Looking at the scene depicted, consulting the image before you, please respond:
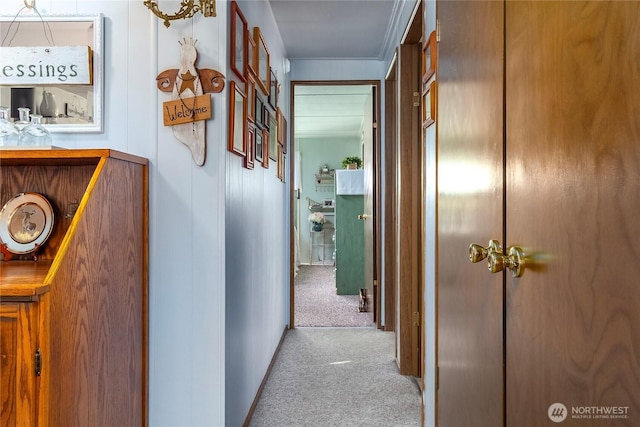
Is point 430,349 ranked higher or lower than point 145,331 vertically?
lower

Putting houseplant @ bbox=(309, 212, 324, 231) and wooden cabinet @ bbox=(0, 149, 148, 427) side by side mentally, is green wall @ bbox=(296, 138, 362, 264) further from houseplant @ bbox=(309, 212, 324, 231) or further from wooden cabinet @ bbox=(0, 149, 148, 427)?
wooden cabinet @ bbox=(0, 149, 148, 427)

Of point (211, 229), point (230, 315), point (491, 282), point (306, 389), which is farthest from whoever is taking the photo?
point (306, 389)

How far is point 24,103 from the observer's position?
1.58 m

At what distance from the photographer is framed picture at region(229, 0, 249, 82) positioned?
64.8 inches

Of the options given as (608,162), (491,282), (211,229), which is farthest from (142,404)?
(608,162)

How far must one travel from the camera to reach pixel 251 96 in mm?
2027

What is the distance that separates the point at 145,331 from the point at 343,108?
15.7ft

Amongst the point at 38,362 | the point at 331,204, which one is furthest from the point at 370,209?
the point at 331,204

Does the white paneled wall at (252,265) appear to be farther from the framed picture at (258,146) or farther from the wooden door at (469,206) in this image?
the wooden door at (469,206)

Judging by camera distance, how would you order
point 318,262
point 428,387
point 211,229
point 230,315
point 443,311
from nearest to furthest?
point 443,311
point 211,229
point 230,315
point 428,387
point 318,262

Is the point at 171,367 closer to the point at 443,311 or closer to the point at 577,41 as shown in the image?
the point at 443,311

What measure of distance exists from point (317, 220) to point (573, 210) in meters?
6.83

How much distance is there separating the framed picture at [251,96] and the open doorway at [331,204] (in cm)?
161

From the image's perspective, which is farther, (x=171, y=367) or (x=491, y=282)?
(x=171, y=367)
